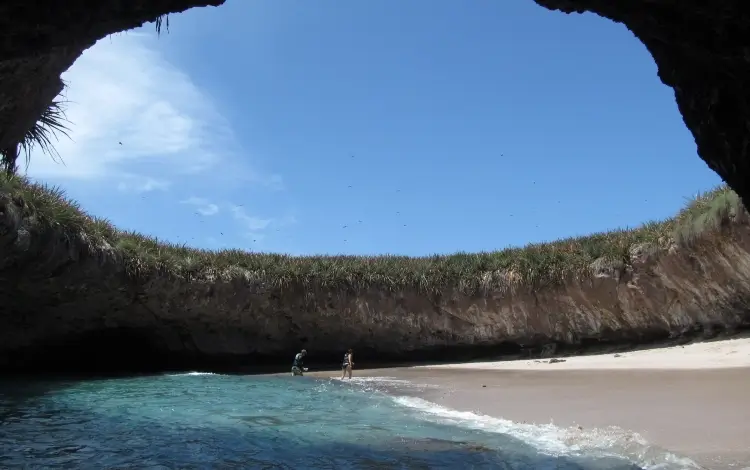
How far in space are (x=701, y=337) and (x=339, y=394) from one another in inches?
360

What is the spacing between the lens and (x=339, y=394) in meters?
11.1

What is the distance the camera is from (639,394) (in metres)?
8.03

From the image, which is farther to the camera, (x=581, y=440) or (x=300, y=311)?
(x=300, y=311)

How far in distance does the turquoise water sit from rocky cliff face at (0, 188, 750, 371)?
3.53 metres

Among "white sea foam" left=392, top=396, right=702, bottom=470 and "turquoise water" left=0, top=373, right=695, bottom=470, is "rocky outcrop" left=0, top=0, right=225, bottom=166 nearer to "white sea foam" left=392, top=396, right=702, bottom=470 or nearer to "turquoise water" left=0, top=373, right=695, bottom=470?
"turquoise water" left=0, top=373, right=695, bottom=470

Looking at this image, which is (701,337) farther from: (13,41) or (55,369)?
(55,369)

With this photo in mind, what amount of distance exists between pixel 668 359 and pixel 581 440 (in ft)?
23.1

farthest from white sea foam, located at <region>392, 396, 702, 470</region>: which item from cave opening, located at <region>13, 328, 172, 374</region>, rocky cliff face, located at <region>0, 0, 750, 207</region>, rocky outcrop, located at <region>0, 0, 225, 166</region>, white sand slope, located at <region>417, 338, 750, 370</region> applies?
cave opening, located at <region>13, 328, 172, 374</region>

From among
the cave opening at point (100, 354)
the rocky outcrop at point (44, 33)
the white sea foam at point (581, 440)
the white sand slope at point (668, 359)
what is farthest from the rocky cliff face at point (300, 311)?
the white sea foam at point (581, 440)

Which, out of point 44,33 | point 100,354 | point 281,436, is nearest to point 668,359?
point 281,436

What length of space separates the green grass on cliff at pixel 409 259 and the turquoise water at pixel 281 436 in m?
5.09

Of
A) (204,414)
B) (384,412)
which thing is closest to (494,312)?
(384,412)

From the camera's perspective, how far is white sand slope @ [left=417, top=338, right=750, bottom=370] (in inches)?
414

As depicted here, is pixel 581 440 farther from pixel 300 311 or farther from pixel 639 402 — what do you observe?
pixel 300 311
